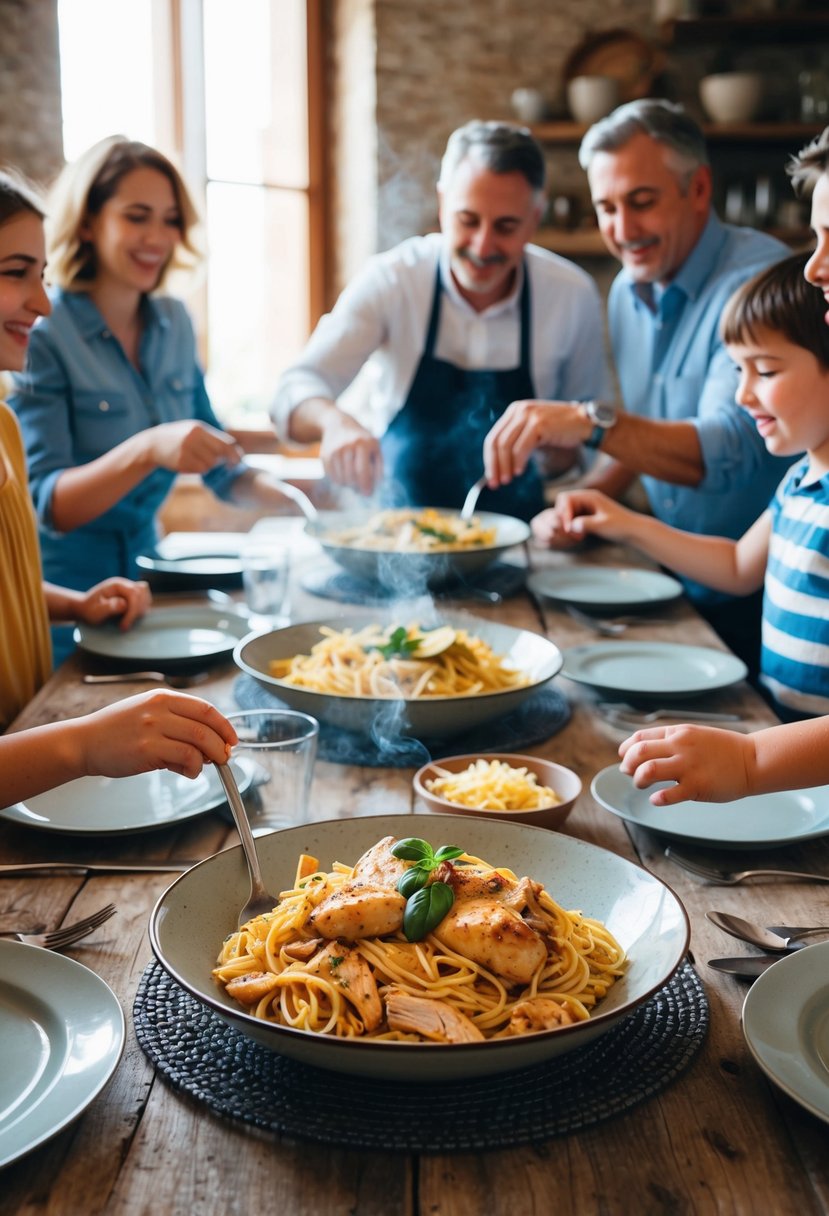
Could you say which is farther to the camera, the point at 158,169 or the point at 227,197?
the point at 227,197

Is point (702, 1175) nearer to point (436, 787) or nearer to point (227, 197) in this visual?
point (436, 787)

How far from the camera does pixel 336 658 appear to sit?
6.26 feet

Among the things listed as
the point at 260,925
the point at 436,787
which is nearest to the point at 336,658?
the point at 436,787

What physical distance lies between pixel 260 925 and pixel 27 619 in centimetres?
133

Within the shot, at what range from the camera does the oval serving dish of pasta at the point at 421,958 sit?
0.94 metres

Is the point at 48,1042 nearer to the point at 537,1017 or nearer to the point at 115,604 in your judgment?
the point at 537,1017

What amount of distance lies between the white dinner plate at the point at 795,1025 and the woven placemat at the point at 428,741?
741 mm

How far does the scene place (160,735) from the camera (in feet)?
3.85

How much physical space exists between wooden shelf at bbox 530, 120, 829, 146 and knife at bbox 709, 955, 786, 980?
16.9ft

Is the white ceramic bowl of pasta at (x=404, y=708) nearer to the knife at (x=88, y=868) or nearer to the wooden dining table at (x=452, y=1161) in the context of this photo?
the knife at (x=88, y=868)

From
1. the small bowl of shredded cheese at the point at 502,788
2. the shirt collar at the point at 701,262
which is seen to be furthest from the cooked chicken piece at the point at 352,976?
the shirt collar at the point at 701,262

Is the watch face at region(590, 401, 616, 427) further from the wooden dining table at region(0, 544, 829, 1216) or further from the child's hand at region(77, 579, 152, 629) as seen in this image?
the wooden dining table at region(0, 544, 829, 1216)

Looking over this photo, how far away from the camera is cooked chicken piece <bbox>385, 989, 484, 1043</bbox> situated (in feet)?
2.98

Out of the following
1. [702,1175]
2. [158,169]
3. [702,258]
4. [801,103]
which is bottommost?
[702,1175]
